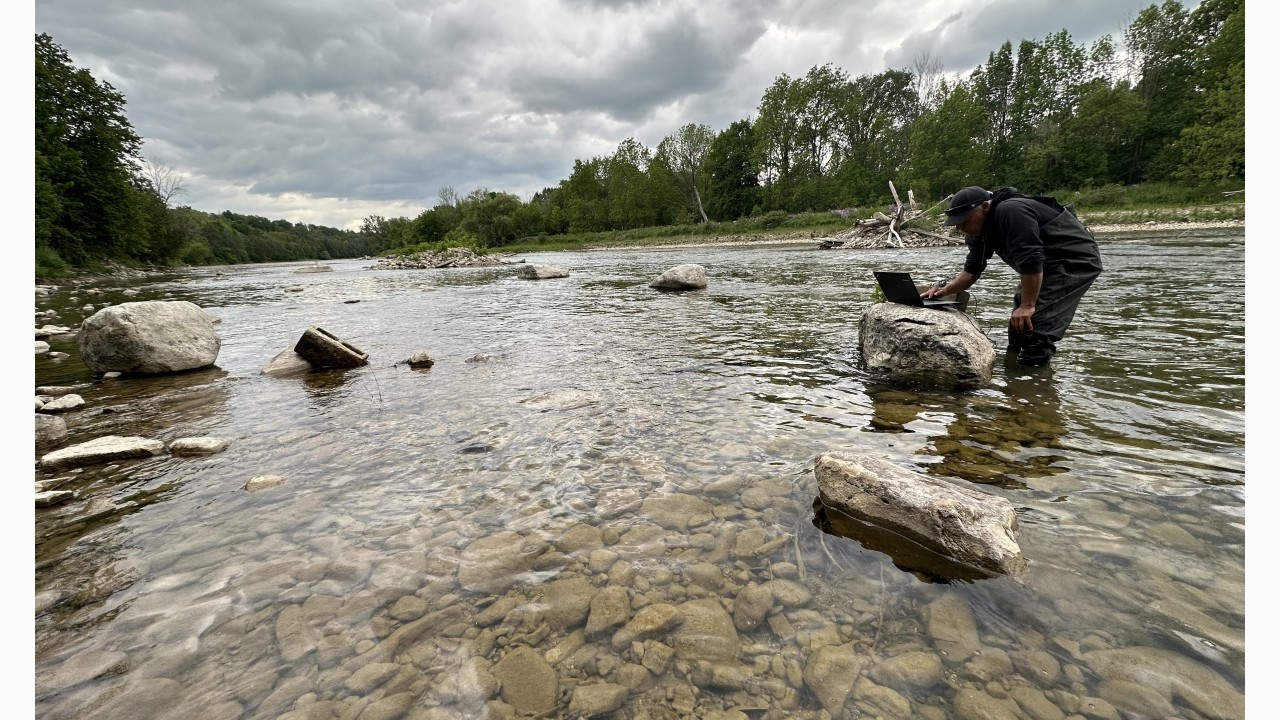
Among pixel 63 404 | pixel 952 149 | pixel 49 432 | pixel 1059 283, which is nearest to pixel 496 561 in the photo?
pixel 49 432

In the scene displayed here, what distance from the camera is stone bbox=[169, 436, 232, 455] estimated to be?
4.43 meters

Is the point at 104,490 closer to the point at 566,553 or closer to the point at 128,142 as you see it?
the point at 566,553

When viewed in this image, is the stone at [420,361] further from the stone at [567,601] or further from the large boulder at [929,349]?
the large boulder at [929,349]

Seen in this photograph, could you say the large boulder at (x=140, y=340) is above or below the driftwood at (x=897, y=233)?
below

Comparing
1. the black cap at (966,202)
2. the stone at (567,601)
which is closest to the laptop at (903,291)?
the black cap at (966,202)

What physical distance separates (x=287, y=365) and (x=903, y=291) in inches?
377

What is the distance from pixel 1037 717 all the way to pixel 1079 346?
7310mm

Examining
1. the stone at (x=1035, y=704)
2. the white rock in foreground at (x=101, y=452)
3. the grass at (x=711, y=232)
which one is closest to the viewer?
the stone at (x=1035, y=704)

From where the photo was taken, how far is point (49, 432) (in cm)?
476

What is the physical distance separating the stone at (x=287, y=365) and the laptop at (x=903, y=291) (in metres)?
8.97

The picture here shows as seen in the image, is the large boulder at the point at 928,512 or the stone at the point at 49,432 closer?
the large boulder at the point at 928,512

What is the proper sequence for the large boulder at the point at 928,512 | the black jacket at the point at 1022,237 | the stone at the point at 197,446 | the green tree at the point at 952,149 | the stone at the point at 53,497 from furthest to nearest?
the green tree at the point at 952,149 → the black jacket at the point at 1022,237 → the stone at the point at 197,446 → the stone at the point at 53,497 → the large boulder at the point at 928,512

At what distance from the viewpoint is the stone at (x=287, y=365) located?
7439 mm

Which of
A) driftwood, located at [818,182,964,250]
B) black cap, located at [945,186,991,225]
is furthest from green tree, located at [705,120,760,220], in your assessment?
black cap, located at [945,186,991,225]
